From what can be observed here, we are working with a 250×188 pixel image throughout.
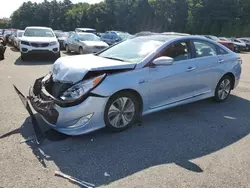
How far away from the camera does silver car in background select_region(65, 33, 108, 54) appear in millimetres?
14610

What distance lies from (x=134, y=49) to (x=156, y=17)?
64.2 metres

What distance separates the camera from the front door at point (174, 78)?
471cm

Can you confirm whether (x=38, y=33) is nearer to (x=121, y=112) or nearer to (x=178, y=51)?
(x=178, y=51)

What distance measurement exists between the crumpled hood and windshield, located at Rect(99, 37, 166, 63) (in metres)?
0.31

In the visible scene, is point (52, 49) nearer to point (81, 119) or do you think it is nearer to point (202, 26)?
point (81, 119)

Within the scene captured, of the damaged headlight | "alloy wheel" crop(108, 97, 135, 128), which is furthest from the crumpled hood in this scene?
"alloy wheel" crop(108, 97, 135, 128)

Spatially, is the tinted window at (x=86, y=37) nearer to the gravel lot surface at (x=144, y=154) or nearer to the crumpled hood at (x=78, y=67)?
the gravel lot surface at (x=144, y=154)

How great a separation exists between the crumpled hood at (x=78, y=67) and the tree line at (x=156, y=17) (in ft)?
164

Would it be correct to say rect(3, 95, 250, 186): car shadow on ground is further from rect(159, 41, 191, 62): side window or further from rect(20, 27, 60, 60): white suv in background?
rect(20, 27, 60, 60): white suv in background

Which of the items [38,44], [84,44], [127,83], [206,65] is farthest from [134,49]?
[84,44]

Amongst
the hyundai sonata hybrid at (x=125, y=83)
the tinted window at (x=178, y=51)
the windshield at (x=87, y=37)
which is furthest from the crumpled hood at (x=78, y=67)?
the windshield at (x=87, y=37)

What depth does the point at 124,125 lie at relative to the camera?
4.52 m

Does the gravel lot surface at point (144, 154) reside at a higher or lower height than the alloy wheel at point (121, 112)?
lower

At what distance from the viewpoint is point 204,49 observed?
18.9 feet
